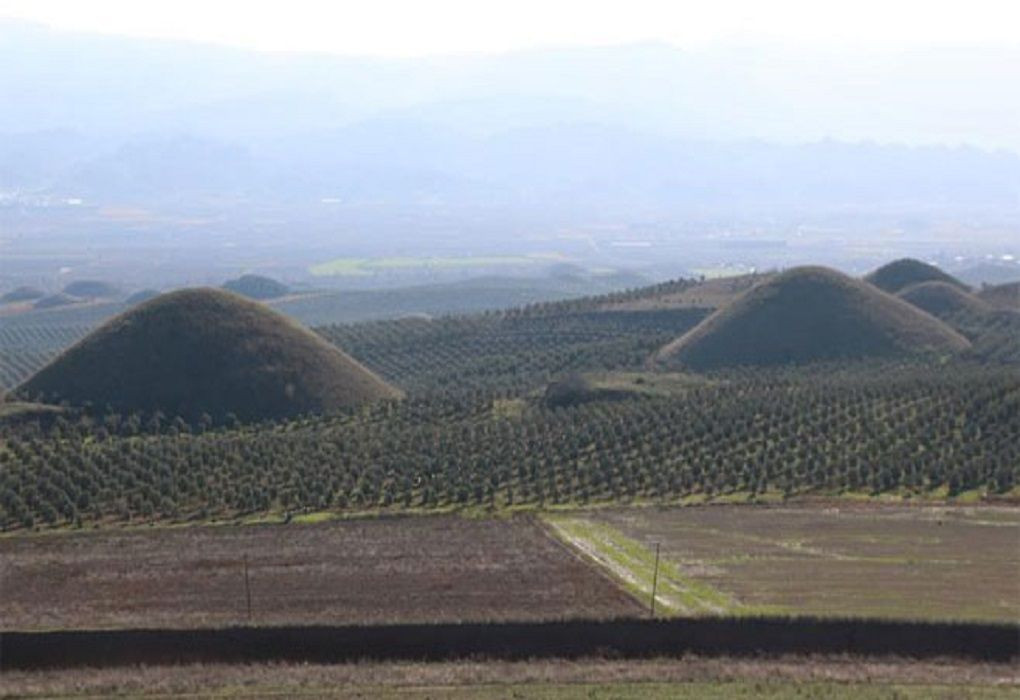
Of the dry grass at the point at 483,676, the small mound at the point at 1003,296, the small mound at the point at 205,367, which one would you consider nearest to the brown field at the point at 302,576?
the dry grass at the point at 483,676

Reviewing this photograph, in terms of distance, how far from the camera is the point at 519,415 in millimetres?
83188

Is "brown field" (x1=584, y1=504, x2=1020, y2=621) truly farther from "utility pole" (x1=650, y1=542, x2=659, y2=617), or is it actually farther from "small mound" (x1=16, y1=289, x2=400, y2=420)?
"small mound" (x1=16, y1=289, x2=400, y2=420)

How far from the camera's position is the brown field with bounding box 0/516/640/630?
42.6m

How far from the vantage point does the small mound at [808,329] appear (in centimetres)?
11431

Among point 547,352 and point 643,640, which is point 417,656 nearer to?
point 643,640

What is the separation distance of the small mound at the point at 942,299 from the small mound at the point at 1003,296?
195 cm


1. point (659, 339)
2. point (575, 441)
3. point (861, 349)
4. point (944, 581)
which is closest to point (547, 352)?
point (659, 339)

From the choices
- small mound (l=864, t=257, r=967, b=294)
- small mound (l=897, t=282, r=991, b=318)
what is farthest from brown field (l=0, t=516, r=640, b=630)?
small mound (l=864, t=257, r=967, b=294)

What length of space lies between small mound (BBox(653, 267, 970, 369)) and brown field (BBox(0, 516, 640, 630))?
63477 millimetres

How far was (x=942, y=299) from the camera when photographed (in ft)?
475

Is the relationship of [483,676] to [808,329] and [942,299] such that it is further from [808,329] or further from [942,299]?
[942,299]

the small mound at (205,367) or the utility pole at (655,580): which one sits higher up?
the small mound at (205,367)

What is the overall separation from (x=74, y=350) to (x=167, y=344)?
721cm

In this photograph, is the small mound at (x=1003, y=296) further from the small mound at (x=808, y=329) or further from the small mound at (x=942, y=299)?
the small mound at (x=808, y=329)
